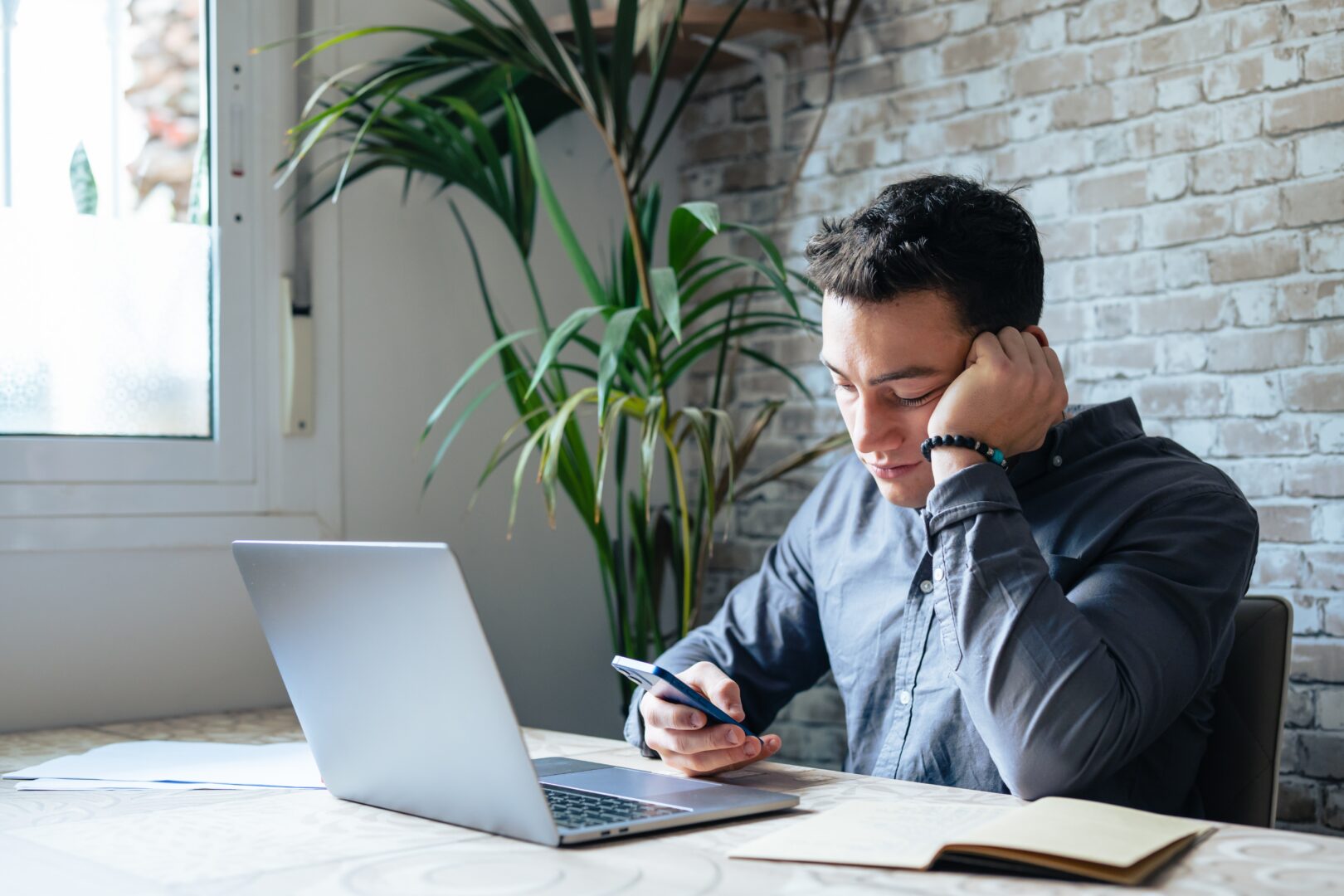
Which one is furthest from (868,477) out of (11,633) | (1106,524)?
(11,633)

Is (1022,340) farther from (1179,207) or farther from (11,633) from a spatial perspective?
(11,633)

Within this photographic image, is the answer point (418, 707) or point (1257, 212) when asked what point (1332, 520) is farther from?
point (418, 707)

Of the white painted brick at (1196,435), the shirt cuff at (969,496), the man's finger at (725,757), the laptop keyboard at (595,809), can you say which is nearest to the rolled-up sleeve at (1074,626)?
the shirt cuff at (969,496)

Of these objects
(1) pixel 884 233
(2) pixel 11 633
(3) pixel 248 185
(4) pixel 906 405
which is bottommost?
(2) pixel 11 633

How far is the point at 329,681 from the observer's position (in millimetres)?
1254

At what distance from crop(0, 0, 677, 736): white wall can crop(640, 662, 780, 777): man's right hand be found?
1.16 m

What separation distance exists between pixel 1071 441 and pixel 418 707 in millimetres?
916

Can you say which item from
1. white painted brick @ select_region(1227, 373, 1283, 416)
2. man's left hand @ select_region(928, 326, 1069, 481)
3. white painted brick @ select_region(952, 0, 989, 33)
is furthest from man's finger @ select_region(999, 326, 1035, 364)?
white painted brick @ select_region(952, 0, 989, 33)

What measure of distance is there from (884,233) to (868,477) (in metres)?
0.44

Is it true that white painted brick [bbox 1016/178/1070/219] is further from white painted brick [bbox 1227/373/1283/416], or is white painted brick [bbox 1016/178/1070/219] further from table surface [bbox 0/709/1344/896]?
table surface [bbox 0/709/1344/896]

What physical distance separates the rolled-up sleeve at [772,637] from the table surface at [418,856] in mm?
464

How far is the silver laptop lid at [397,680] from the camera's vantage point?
104cm

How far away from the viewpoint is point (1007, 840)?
99 cm

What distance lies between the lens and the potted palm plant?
2.21 meters
